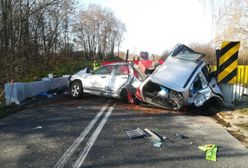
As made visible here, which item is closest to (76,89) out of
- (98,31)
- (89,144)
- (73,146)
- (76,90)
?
(76,90)

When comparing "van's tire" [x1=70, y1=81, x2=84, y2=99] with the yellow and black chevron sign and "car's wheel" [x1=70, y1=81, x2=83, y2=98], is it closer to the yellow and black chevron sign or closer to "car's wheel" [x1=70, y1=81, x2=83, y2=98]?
"car's wheel" [x1=70, y1=81, x2=83, y2=98]

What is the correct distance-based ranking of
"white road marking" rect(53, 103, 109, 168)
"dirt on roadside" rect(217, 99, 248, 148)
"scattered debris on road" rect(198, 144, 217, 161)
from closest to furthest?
1. "white road marking" rect(53, 103, 109, 168)
2. "scattered debris on road" rect(198, 144, 217, 161)
3. "dirt on roadside" rect(217, 99, 248, 148)

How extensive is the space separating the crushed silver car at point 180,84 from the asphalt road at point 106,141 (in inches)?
19.8

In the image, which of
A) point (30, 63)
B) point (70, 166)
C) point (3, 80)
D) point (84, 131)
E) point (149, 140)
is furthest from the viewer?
point (30, 63)

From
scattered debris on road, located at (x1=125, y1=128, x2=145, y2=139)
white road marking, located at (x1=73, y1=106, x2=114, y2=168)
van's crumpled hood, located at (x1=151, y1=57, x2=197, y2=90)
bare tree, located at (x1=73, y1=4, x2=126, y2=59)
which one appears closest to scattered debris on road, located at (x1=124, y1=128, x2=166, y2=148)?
scattered debris on road, located at (x1=125, y1=128, x2=145, y2=139)

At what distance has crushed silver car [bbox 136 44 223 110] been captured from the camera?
33.2 ft

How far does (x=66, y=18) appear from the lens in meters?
38.3

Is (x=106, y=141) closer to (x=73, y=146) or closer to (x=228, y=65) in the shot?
(x=73, y=146)

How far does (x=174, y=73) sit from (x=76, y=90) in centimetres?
501

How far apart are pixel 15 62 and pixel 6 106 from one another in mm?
9568

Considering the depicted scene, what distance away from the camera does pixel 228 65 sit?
11141 millimetres

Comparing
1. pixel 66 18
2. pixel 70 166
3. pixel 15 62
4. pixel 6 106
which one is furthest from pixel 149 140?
pixel 66 18

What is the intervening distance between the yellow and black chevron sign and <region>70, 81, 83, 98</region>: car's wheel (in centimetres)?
568

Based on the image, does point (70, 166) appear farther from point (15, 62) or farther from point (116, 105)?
point (15, 62)
